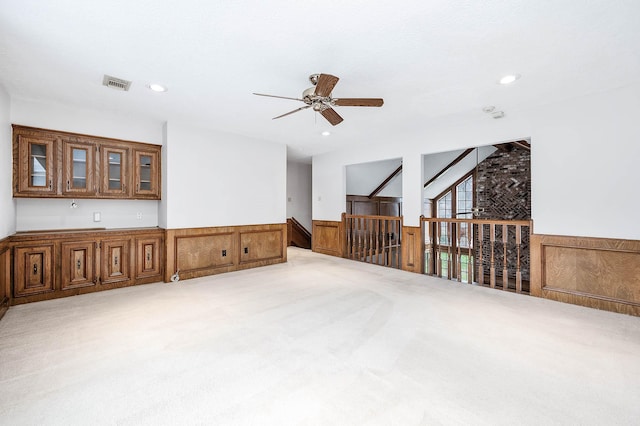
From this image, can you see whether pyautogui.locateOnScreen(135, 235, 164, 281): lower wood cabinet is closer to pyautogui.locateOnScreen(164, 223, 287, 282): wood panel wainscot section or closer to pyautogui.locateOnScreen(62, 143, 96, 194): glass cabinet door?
pyautogui.locateOnScreen(164, 223, 287, 282): wood panel wainscot section

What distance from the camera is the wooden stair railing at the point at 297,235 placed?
835 cm

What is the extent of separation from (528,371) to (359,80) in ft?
9.38

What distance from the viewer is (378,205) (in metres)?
8.40

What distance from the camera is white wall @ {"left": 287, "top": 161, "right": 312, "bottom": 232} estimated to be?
840 cm

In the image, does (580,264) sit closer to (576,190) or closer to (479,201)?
(576,190)

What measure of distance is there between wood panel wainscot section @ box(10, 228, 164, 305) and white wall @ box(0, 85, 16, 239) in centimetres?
21

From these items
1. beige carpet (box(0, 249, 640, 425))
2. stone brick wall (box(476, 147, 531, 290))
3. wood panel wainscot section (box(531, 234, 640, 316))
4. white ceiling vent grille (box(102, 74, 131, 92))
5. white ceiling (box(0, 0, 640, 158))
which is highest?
white ceiling vent grille (box(102, 74, 131, 92))

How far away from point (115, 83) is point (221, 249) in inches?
112

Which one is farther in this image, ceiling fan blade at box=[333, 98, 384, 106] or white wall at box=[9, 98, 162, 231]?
white wall at box=[9, 98, 162, 231]

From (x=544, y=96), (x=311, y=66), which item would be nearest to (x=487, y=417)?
(x=311, y=66)

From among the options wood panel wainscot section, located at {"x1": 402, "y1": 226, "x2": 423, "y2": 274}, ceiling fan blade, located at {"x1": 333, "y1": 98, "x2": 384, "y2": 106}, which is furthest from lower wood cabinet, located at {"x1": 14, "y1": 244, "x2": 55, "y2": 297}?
wood panel wainscot section, located at {"x1": 402, "y1": 226, "x2": 423, "y2": 274}

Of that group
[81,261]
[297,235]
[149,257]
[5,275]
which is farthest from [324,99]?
[297,235]

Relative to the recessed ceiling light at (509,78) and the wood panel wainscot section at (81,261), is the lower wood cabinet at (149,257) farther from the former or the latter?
the recessed ceiling light at (509,78)

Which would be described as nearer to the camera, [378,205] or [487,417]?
[487,417]
